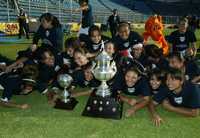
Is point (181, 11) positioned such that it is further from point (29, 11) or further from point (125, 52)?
point (125, 52)

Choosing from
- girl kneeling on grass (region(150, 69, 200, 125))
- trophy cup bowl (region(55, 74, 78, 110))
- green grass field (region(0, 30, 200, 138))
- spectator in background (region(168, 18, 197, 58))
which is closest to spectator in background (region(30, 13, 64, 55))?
trophy cup bowl (region(55, 74, 78, 110))

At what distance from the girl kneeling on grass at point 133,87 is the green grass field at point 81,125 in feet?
0.47

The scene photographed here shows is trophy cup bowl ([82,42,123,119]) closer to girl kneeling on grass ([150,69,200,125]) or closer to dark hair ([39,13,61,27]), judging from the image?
girl kneeling on grass ([150,69,200,125])

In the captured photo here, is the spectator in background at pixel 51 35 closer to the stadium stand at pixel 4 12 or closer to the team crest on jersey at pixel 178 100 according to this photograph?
the team crest on jersey at pixel 178 100

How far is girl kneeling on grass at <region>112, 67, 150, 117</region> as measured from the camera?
18.7 ft

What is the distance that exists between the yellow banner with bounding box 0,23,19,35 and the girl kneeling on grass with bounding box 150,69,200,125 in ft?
53.5

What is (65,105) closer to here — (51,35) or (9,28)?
(51,35)

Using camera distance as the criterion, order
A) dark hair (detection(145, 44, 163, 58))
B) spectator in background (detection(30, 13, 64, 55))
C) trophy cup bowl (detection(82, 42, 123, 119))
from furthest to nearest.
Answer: spectator in background (detection(30, 13, 64, 55)) → dark hair (detection(145, 44, 163, 58)) → trophy cup bowl (detection(82, 42, 123, 119))

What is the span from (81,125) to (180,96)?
1.58m

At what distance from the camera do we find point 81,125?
5.01m

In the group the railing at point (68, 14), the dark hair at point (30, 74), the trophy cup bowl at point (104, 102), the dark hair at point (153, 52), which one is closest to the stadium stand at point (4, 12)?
the railing at point (68, 14)

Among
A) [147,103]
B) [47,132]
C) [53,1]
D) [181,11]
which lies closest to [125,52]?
[147,103]

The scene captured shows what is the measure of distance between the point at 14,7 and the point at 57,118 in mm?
20007

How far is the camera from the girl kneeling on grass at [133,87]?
5707mm
